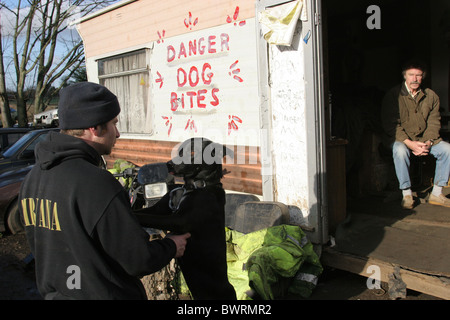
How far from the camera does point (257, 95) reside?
15.7 feet

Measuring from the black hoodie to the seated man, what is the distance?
4.03 m

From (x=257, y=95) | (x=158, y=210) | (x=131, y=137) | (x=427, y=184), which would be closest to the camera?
(x=158, y=210)

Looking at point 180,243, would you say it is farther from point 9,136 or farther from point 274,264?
point 9,136

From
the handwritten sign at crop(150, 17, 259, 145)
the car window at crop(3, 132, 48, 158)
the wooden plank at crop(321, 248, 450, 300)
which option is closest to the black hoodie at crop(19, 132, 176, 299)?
the wooden plank at crop(321, 248, 450, 300)

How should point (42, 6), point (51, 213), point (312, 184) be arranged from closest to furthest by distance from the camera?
point (51, 213)
point (312, 184)
point (42, 6)

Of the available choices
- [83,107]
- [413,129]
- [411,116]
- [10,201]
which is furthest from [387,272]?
[10,201]

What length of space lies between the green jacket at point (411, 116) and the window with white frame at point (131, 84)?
12.1 feet

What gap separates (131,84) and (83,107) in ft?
17.5

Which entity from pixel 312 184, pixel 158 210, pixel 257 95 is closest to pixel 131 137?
pixel 257 95

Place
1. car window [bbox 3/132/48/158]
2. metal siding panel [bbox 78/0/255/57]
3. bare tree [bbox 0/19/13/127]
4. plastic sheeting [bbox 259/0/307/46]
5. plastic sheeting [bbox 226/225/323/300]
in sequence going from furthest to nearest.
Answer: bare tree [bbox 0/19/13/127] → car window [bbox 3/132/48/158] → metal siding panel [bbox 78/0/255/57] → plastic sheeting [bbox 259/0/307/46] → plastic sheeting [bbox 226/225/323/300]

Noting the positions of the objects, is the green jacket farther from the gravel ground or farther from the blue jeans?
the gravel ground

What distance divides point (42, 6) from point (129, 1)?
1318 centimetres

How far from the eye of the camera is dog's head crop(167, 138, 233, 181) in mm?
2420
